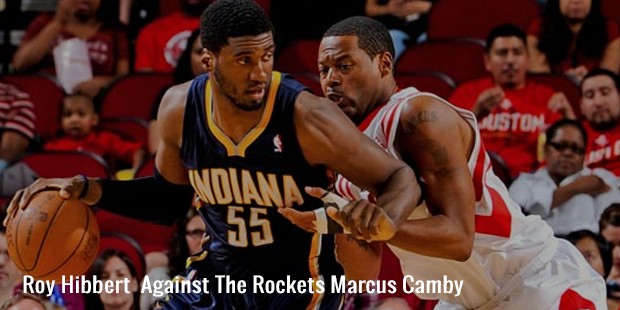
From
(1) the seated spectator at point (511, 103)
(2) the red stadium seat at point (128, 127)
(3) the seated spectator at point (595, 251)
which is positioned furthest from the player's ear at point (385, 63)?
(2) the red stadium seat at point (128, 127)

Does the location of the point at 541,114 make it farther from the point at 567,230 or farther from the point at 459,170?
the point at 459,170

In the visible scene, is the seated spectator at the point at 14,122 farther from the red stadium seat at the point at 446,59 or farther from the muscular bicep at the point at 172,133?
the muscular bicep at the point at 172,133

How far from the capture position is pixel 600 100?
6.34m

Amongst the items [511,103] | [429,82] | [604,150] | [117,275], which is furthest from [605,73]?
[117,275]

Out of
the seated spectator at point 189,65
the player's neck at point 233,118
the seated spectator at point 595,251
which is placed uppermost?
the player's neck at point 233,118

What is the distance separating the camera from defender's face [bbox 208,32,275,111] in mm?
3424

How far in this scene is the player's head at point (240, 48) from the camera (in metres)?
3.43

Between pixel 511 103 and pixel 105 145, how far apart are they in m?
2.51

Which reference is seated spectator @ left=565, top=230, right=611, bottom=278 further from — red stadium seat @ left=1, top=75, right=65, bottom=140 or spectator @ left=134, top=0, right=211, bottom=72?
red stadium seat @ left=1, top=75, right=65, bottom=140

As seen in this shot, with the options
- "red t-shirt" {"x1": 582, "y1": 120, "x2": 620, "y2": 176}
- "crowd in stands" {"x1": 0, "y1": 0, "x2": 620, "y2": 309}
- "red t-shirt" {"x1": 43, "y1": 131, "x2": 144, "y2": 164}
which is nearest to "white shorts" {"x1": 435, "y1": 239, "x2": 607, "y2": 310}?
"crowd in stands" {"x1": 0, "y1": 0, "x2": 620, "y2": 309}

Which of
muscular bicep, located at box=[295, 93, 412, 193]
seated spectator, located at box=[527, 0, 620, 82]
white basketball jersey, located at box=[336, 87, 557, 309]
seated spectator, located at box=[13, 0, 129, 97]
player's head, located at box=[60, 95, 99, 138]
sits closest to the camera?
muscular bicep, located at box=[295, 93, 412, 193]

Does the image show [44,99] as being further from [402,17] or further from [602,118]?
[602,118]

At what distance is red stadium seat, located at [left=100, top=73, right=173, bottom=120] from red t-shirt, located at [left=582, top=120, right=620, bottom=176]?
2.66 metres

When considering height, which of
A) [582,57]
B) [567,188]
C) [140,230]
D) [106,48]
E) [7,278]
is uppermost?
[582,57]
